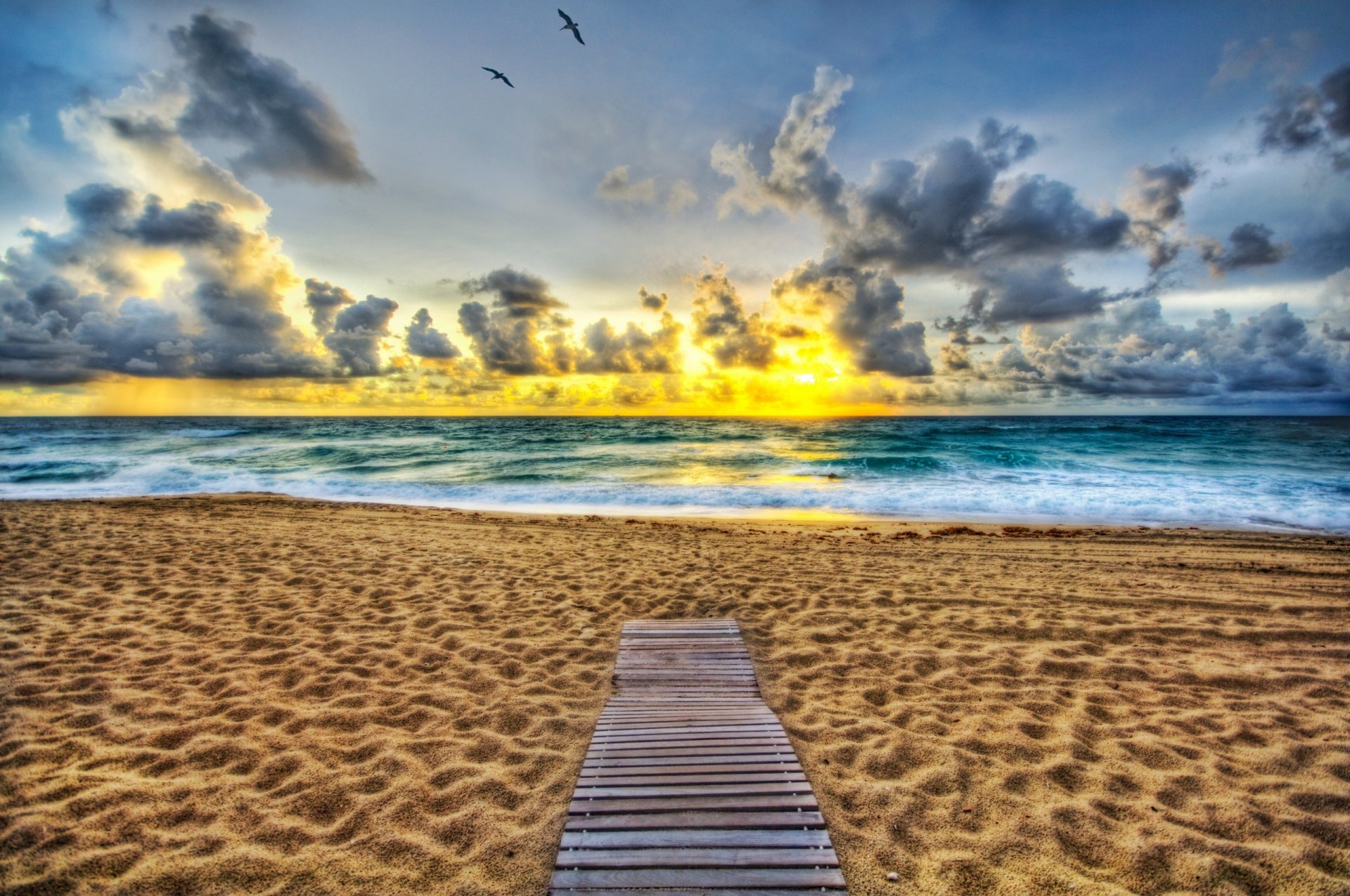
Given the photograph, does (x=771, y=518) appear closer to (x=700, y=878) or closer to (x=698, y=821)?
(x=698, y=821)

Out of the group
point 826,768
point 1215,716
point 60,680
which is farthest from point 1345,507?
point 60,680

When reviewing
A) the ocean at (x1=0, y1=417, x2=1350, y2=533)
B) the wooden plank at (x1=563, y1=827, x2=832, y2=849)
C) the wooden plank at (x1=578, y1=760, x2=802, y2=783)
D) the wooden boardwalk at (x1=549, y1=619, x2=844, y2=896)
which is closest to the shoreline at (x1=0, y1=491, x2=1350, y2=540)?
the ocean at (x1=0, y1=417, x2=1350, y2=533)

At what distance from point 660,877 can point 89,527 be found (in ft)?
44.6

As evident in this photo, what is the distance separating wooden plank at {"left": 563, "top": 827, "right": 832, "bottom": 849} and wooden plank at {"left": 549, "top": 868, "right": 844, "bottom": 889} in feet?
0.41

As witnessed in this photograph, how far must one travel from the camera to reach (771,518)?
13477 millimetres

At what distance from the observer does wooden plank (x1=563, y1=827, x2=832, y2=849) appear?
8.79ft

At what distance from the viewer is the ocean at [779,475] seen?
46.3 ft

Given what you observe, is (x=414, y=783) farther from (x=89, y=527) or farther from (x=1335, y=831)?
(x=89, y=527)

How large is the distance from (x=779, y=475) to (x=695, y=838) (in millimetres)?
A: 20496

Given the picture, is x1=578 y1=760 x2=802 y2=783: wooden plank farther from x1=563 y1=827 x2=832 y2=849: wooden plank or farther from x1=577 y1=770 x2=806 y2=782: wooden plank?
x1=563 y1=827 x2=832 y2=849: wooden plank

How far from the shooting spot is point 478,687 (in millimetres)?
4574

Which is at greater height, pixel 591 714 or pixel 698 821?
pixel 698 821

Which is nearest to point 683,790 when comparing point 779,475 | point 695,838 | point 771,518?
point 695,838

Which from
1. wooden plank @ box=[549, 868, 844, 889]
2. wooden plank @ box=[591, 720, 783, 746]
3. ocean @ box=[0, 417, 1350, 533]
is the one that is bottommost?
ocean @ box=[0, 417, 1350, 533]
